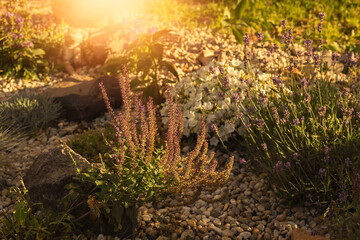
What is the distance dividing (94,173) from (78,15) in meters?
7.21

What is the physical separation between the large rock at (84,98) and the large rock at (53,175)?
2.09m

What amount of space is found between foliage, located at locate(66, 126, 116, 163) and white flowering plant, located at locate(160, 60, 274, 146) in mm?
855

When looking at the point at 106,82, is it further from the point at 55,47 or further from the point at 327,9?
the point at 327,9

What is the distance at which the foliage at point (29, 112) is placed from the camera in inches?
208

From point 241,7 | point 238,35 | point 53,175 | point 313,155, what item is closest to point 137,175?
point 53,175

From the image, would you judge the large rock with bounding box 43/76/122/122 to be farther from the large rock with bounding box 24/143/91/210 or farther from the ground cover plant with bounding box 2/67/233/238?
the ground cover plant with bounding box 2/67/233/238

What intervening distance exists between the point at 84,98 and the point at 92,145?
1354 mm

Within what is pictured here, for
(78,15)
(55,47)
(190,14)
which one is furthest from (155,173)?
(78,15)

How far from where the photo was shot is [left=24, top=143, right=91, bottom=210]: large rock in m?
3.32

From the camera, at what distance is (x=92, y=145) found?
4.58m

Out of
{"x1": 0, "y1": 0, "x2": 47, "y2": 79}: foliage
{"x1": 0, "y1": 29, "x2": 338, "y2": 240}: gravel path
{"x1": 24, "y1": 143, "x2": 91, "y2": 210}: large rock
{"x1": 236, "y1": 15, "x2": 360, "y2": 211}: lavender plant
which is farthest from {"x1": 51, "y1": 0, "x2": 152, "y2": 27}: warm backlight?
{"x1": 236, "y1": 15, "x2": 360, "y2": 211}: lavender plant

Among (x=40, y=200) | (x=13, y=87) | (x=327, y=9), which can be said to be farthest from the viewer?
(x=327, y=9)

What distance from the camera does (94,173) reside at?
3039 mm

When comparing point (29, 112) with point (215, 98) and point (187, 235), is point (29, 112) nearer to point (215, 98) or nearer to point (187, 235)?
point (215, 98)
